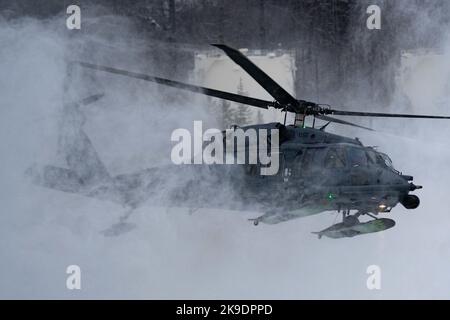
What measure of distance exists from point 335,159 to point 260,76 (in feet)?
5.15

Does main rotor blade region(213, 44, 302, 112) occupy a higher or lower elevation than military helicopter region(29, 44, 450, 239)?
higher

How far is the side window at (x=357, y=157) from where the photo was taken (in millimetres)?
12867

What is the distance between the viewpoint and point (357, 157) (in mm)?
12930

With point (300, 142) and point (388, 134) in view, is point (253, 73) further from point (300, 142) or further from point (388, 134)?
point (388, 134)

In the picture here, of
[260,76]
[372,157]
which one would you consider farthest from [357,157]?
[260,76]

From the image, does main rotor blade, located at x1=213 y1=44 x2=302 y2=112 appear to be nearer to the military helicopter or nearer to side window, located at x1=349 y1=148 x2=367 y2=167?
the military helicopter

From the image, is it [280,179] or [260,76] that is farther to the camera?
[280,179]

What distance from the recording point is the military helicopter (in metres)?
12.8

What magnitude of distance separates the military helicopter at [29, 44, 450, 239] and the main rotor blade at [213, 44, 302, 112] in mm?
14

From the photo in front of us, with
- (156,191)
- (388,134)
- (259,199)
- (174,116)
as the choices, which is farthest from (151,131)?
(388,134)

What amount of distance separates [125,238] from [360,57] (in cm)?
932

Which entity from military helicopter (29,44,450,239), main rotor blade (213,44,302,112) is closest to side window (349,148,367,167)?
military helicopter (29,44,450,239)

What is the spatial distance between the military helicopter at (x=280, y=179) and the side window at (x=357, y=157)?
0.05ft

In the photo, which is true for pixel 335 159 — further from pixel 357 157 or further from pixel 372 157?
pixel 372 157
